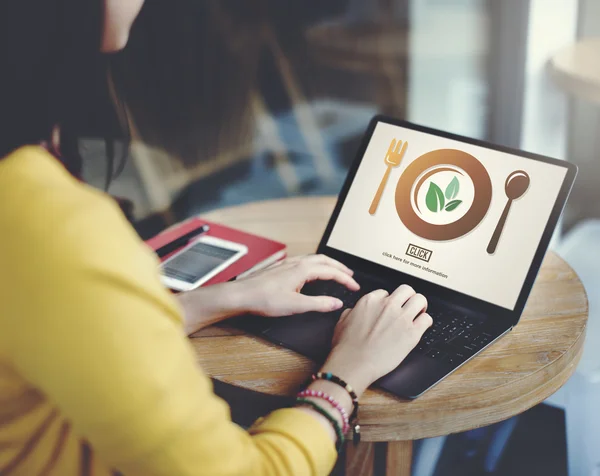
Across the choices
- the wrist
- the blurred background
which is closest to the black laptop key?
the wrist

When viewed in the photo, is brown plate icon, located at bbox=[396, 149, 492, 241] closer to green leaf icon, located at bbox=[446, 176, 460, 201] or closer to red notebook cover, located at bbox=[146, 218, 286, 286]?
green leaf icon, located at bbox=[446, 176, 460, 201]

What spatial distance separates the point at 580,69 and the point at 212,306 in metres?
1.25

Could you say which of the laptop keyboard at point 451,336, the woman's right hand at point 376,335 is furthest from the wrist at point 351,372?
the laptop keyboard at point 451,336

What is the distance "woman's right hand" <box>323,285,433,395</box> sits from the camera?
79cm

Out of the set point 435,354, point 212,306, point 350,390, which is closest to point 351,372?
point 350,390

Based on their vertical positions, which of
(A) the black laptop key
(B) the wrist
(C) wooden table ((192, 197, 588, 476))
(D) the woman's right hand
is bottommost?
(C) wooden table ((192, 197, 588, 476))

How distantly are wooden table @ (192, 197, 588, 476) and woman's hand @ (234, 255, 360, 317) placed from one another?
5 cm

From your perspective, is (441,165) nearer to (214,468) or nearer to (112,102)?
(214,468)

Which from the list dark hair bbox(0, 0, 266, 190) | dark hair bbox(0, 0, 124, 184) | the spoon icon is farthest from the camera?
dark hair bbox(0, 0, 266, 190)

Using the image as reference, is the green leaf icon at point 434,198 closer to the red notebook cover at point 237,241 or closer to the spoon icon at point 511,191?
the spoon icon at point 511,191

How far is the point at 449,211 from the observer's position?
102 cm

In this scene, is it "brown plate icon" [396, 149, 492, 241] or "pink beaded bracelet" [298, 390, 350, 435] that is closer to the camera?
"pink beaded bracelet" [298, 390, 350, 435]

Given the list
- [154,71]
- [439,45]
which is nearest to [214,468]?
[154,71]

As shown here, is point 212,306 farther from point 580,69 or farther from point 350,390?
point 580,69
